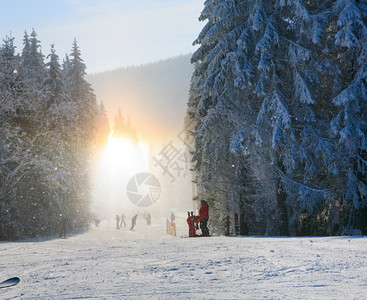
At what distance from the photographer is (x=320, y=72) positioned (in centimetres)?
1596

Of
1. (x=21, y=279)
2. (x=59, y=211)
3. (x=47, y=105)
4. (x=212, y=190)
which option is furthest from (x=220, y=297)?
(x=47, y=105)

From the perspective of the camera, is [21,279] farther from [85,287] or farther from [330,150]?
[330,150]

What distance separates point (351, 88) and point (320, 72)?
70.6 inches

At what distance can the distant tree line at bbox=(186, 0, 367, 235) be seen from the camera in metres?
14.9

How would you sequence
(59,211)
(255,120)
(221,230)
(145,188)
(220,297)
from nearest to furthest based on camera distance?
(220,297), (255,120), (221,230), (59,211), (145,188)

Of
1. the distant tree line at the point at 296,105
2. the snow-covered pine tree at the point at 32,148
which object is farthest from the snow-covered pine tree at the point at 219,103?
the snow-covered pine tree at the point at 32,148

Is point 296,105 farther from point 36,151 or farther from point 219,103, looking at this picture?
point 36,151

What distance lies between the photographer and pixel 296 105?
16.0 m

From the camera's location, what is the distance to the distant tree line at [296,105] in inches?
A: 586

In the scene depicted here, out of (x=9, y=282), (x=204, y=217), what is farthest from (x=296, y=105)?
(x=9, y=282)

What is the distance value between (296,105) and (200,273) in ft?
37.8

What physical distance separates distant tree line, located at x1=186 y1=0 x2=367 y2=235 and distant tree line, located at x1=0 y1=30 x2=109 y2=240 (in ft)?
28.8

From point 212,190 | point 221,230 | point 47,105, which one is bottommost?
point 221,230

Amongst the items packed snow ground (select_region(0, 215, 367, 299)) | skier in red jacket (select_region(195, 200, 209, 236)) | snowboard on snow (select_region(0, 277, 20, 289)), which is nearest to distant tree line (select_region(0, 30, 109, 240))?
skier in red jacket (select_region(195, 200, 209, 236))
